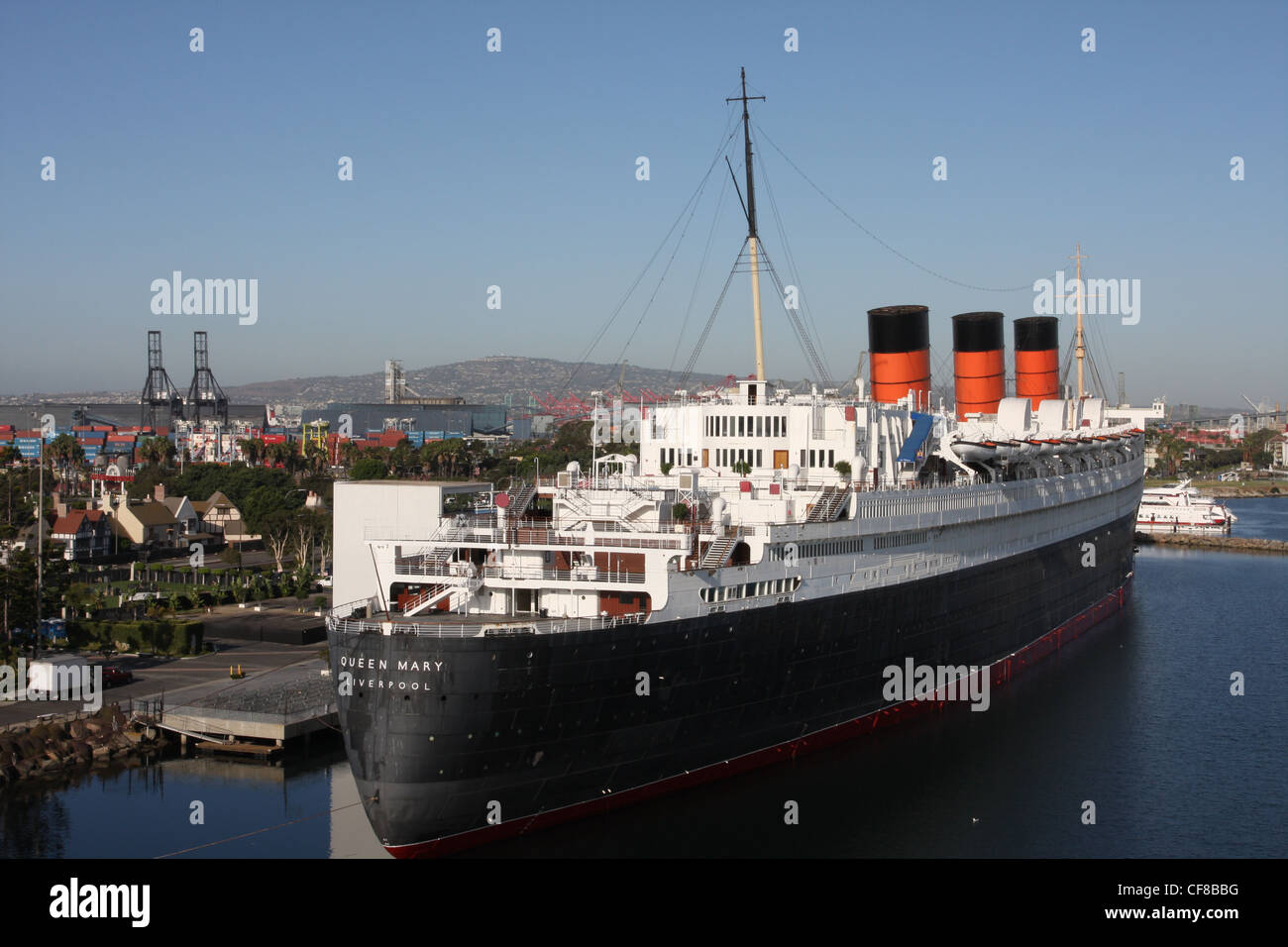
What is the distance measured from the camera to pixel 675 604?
2427cm

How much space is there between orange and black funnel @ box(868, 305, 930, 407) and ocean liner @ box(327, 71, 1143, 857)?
211cm

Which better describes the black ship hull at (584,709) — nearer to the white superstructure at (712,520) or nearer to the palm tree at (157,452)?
the white superstructure at (712,520)

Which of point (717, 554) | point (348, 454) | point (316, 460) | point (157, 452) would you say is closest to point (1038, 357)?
point (717, 554)

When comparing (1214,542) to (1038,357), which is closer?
(1038,357)

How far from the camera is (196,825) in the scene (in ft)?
84.7

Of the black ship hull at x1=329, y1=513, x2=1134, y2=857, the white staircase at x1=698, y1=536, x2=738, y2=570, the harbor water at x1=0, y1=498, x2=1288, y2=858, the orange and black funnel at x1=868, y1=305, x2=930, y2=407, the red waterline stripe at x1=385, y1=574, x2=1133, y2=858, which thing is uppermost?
the orange and black funnel at x1=868, y1=305, x2=930, y2=407

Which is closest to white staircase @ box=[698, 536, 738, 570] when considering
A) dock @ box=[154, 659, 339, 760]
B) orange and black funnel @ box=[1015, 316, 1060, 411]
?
dock @ box=[154, 659, 339, 760]

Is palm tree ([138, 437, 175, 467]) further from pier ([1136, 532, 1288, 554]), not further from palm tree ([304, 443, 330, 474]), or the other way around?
pier ([1136, 532, 1288, 554])

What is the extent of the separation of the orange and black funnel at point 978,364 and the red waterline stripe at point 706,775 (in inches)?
576

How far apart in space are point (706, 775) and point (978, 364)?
31.9 metres

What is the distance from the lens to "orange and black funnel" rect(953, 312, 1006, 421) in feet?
171

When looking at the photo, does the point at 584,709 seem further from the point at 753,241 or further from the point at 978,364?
the point at 978,364

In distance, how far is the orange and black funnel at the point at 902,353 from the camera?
44.0 metres

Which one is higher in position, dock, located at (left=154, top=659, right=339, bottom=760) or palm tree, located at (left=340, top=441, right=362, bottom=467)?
palm tree, located at (left=340, top=441, right=362, bottom=467)
